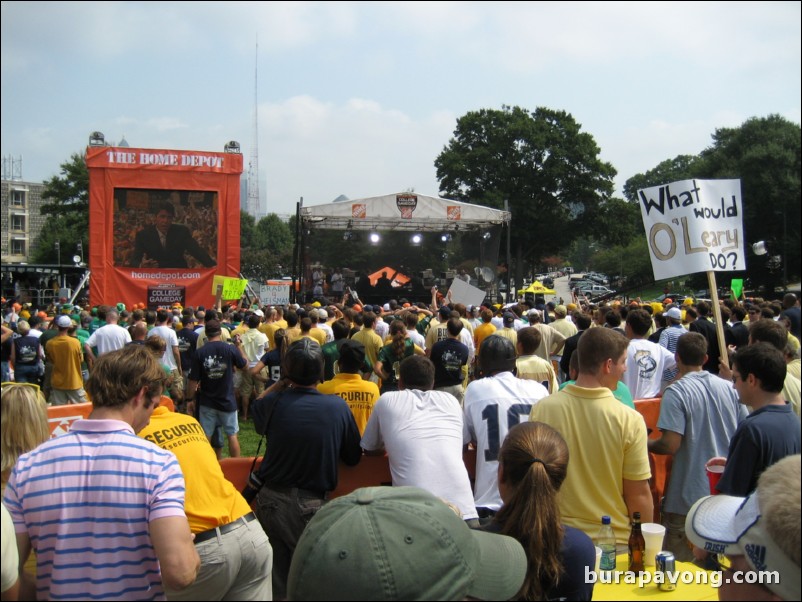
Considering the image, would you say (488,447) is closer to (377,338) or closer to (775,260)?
(377,338)

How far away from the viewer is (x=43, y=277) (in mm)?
32812

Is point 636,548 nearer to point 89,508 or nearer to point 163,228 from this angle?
point 89,508

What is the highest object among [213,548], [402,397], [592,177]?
[592,177]

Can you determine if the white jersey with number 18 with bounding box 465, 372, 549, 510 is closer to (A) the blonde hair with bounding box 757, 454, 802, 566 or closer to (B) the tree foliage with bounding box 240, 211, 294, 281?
(A) the blonde hair with bounding box 757, 454, 802, 566

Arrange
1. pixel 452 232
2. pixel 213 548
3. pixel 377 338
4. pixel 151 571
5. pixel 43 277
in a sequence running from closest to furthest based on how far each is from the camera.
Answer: pixel 151 571 → pixel 213 548 → pixel 377 338 → pixel 452 232 → pixel 43 277

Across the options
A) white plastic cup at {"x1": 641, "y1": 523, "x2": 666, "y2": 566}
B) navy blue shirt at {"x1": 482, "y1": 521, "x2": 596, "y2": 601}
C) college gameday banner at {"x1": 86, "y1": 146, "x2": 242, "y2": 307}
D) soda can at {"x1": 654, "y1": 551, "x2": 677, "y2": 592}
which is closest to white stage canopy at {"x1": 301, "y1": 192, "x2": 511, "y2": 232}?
college gameday banner at {"x1": 86, "y1": 146, "x2": 242, "y2": 307}

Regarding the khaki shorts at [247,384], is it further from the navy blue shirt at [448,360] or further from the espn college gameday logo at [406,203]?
the espn college gameday logo at [406,203]

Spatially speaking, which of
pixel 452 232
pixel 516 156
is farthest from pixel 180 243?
pixel 516 156

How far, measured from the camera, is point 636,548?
9.16 feet

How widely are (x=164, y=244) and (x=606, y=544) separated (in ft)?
62.8

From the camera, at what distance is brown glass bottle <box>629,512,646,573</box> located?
2770mm

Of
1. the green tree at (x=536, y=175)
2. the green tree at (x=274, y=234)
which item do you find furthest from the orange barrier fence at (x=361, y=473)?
the green tree at (x=274, y=234)

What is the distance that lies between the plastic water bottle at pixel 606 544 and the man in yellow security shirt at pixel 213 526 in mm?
1476

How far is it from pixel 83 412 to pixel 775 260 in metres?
19.9
